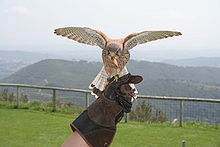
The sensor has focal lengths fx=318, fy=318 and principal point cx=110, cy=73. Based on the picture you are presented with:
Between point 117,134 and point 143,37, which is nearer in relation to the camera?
point 143,37

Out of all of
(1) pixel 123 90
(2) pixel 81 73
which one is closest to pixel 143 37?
(1) pixel 123 90

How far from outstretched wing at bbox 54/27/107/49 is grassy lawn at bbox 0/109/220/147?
10.1ft

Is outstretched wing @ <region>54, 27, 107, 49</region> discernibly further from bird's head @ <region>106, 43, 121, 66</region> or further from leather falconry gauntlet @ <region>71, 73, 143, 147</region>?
leather falconry gauntlet @ <region>71, 73, 143, 147</region>

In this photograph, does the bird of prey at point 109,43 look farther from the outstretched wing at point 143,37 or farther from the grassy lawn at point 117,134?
the grassy lawn at point 117,134

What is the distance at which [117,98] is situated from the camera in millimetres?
2668

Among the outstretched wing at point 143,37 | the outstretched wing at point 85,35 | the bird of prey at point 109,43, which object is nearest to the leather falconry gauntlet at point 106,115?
the bird of prey at point 109,43

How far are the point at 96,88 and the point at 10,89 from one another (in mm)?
7694

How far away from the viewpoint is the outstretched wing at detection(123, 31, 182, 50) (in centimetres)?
312

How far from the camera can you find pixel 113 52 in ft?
9.62

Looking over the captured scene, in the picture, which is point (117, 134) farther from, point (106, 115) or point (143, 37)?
point (106, 115)

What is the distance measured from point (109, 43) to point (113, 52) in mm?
163

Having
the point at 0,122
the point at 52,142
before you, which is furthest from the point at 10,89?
the point at 52,142

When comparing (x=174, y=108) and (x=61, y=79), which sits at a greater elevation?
(x=174, y=108)

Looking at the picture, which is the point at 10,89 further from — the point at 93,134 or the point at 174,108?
the point at 93,134
